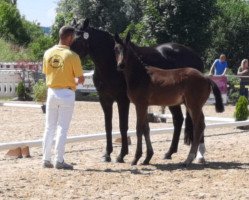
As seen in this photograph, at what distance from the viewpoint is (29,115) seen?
18891mm

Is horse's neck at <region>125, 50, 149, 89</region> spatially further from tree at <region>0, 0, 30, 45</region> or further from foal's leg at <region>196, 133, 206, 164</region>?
tree at <region>0, 0, 30, 45</region>

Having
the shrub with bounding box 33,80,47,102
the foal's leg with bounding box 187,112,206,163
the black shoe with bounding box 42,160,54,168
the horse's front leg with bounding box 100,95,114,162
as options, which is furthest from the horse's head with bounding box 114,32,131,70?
the shrub with bounding box 33,80,47,102

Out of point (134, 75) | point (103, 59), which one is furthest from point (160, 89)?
point (103, 59)

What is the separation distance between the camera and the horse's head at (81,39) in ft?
32.0

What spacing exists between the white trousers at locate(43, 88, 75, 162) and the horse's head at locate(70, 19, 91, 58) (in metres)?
0.90

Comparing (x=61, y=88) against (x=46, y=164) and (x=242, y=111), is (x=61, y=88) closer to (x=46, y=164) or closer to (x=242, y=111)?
(x=46, y=164)

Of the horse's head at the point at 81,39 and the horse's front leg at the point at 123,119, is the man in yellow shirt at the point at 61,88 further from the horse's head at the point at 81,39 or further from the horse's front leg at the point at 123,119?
the horse's front leg at the point at 123,119

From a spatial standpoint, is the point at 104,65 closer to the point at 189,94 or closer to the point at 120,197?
the point at 189,94

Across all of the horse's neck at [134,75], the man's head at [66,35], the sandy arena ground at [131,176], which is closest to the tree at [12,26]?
the sandy arena ground at [131,176]

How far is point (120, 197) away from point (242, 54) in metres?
36.2

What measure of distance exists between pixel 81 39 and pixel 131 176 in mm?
2243

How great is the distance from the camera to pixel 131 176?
8.70m

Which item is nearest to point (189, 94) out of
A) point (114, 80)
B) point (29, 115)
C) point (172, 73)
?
point (172, 73)

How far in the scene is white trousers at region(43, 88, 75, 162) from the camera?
29.5 feet
